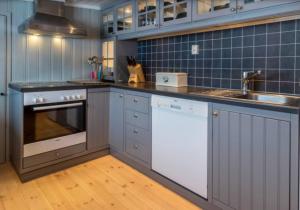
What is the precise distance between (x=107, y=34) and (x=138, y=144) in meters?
1.70

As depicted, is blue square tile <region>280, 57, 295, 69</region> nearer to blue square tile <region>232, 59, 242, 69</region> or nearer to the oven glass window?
blue square tile <region>232, 59, 242, 69</region>

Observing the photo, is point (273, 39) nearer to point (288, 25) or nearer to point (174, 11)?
point (288, 25)

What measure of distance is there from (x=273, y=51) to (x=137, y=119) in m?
1.44

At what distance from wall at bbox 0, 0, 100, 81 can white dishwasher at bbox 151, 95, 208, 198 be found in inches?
62.2

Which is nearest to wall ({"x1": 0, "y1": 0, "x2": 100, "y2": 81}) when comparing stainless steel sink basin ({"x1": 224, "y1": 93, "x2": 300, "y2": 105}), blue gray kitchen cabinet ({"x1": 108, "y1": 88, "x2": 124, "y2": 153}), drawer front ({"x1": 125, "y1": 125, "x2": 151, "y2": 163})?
blue gray kitchen cabinet ({"x1": 108, "y1": 88, "x2": 124, "y2": 153})

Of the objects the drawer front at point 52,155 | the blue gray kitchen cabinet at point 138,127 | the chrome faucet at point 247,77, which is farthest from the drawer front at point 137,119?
the chrome faucet at point 247,77

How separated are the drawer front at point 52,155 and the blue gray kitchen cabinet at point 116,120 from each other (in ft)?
1.22

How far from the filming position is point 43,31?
288 cm

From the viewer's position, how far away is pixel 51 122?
2.78m

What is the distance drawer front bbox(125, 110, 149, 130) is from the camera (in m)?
2.67

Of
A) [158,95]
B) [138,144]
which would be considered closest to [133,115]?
[138,144]

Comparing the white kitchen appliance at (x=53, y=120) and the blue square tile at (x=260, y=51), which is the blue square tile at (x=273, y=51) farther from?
the white kitchen appliance at (x=53, y=120)

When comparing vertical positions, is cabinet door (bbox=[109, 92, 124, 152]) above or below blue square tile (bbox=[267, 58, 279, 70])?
below

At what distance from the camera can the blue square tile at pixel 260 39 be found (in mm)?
2215
